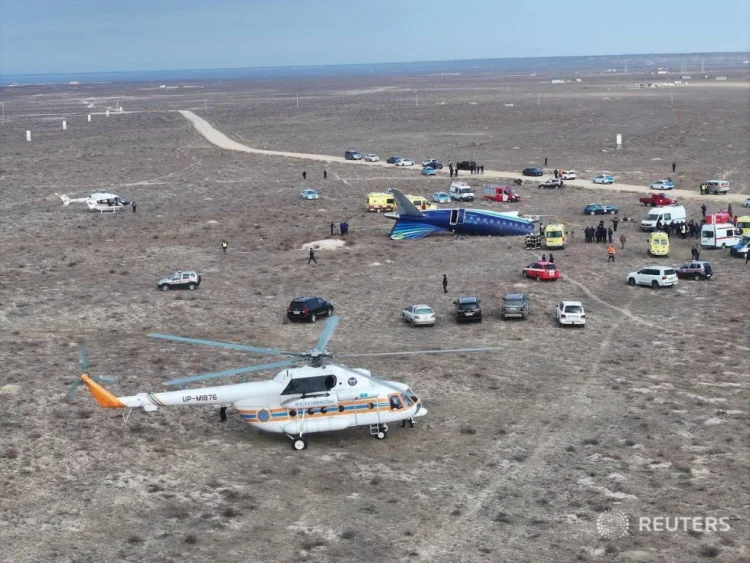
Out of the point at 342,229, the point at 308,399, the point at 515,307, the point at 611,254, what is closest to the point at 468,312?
the point at 515,307

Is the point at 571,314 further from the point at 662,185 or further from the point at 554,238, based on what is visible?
the point at 662,185

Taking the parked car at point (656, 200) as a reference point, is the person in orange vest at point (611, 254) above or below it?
below

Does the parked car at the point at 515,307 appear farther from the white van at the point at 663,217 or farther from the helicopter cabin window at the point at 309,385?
the white van at the point at 663,217

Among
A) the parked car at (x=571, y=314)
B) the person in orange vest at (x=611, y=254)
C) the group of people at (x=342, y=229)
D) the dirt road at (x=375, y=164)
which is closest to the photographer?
the parked car at (x=571, y=314)

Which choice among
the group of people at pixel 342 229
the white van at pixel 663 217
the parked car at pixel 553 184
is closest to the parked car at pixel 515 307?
the group of people at pixel 342 229

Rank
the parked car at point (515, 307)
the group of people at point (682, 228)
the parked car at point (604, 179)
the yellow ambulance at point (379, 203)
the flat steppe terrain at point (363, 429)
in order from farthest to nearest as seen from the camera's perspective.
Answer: the parked car at point (604, 179) → the yellow ambulance at point (379, 203) → the group of people at point (682, 228) → the parked car at point (515, 307) → the flat steppe terrain at point (363, 429)

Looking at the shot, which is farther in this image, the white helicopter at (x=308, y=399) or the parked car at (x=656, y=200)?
the parked car at (x=656, y=200)
